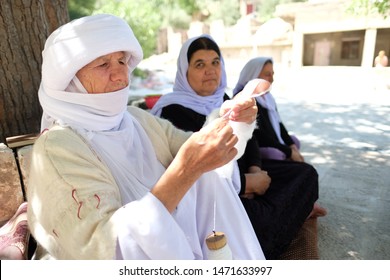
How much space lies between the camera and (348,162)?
161 inches

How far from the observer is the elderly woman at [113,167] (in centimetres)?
106

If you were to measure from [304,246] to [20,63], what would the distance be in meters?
2.34

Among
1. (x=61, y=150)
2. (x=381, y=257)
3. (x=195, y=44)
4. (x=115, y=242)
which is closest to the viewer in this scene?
(x=115, y=242)

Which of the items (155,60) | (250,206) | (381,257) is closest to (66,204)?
(250,206)

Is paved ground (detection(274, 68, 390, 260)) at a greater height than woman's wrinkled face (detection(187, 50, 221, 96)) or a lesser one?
lesser

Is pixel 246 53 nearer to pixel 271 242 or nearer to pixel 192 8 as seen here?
pixel 192 8

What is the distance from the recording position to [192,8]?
2930cm

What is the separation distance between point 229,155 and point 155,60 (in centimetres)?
2478

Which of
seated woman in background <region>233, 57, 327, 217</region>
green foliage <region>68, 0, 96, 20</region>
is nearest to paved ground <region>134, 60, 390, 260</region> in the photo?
seated woman in background <region>233, 57, 327, 217</region>

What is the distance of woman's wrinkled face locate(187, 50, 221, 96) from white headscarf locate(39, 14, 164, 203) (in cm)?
110

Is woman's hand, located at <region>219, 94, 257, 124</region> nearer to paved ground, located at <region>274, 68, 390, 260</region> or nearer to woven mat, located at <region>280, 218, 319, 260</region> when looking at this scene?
woven mat, located at <region>280, 218, 319, 260</region>

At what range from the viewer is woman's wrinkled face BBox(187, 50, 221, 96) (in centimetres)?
245

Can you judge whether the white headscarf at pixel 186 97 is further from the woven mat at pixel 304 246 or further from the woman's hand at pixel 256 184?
the woven mat at pixel 304 246

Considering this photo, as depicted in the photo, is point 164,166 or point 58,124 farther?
point 164,166
